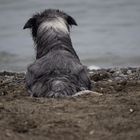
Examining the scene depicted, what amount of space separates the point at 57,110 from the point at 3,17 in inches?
575

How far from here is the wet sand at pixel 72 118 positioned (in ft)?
22.0

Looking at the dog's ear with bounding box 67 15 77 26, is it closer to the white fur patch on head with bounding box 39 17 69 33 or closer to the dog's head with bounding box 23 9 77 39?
the dog's head with bounding box 23 9 77 39

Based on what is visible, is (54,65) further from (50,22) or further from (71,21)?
(71,21)

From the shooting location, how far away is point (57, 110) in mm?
7855

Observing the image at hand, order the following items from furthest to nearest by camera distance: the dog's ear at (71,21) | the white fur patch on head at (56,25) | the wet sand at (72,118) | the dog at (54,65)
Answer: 1. the dog's ear at (71,21)
2. the white fur patch on head at (56,25)
3. the dog at (54,65)
4. the wet sand at (72,118)

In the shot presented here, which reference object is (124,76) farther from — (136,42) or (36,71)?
(136,42)

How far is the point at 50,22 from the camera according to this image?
37.0 feet

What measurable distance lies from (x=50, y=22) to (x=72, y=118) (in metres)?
4.18

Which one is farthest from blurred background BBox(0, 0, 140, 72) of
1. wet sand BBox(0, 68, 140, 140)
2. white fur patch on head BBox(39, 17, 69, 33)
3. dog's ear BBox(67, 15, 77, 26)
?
wet sand BBox(0, 68, 140, 140)

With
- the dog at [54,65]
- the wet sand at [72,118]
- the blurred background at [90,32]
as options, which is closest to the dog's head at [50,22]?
the dog at [54,65]

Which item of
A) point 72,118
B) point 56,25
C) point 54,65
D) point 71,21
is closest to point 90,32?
point 71,21

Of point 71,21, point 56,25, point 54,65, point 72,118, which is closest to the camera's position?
point 72,118

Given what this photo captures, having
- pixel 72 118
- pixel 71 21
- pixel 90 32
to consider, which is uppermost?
pixel 71 21

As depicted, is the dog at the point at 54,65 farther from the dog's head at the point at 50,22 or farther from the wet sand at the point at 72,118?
the wet sand at the point at 72,118
